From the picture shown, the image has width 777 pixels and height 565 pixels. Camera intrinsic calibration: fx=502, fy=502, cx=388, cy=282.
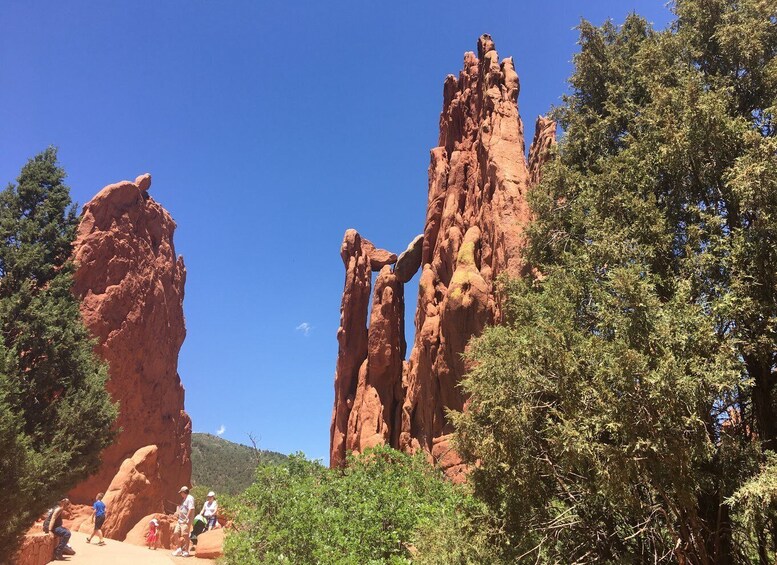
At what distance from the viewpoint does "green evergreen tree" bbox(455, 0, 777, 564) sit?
26.1ft

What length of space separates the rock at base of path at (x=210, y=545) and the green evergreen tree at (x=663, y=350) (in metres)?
12.4

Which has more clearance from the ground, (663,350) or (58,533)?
(663,350)

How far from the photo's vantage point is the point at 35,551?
15969 millimetres

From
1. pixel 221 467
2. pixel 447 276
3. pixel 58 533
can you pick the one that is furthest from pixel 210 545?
pixel 221 467

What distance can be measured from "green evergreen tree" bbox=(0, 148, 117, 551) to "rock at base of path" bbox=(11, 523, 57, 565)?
55 cm

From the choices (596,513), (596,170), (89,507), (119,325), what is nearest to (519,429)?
(596,513)

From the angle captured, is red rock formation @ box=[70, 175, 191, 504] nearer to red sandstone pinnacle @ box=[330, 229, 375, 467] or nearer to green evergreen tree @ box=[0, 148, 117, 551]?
red sandstone pinnacle @ box=[330, 229, 375, 467]

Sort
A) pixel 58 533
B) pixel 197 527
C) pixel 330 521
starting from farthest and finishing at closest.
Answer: pixel 197 527 → pixel 58 533 → pixel 330 521

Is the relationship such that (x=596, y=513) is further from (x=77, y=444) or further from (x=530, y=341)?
(x=77, y=444)

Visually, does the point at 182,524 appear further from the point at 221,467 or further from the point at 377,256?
the point at 221,467

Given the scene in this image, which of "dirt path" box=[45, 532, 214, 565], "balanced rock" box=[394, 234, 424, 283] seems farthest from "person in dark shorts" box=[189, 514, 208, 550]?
"balanced rock" box=[394, 234, 424, 283]

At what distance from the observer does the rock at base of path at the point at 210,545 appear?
18594 mm

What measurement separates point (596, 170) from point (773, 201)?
19.4ft

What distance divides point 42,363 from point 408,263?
3305 centimetres
